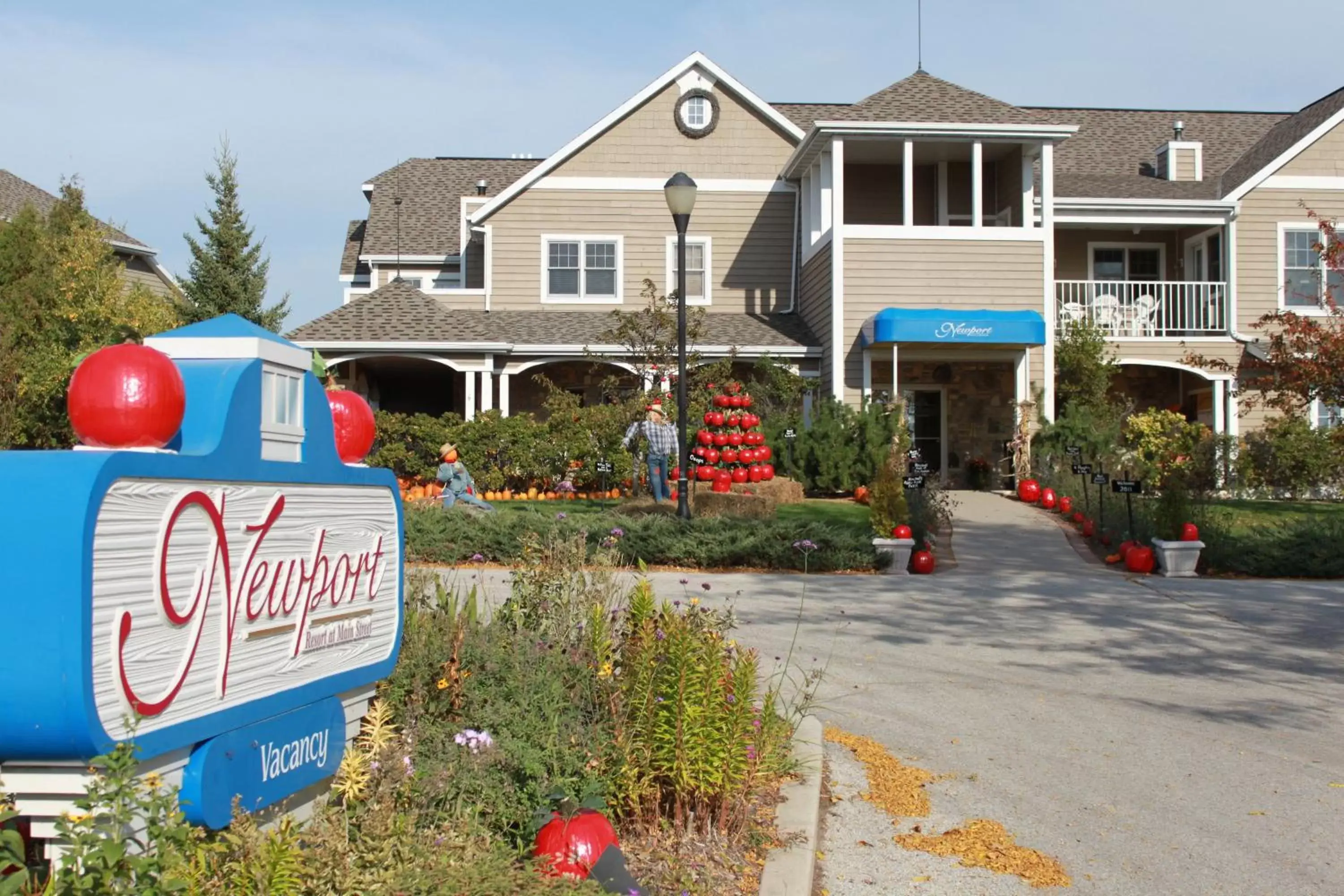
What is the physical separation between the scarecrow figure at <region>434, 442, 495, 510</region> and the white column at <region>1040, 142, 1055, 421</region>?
10482mm

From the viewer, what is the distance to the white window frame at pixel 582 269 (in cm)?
2567

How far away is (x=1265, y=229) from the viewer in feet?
81.5

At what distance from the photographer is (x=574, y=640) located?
578cm

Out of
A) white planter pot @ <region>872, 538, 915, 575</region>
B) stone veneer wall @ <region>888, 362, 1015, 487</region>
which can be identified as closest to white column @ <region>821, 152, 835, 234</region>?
stone veneer wall @ <region>888, 362, 1015, 487</region>

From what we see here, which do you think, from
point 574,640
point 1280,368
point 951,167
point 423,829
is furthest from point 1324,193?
point 423,829

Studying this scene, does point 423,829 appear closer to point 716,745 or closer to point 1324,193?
point 716,745

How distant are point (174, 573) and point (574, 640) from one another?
2821 mm

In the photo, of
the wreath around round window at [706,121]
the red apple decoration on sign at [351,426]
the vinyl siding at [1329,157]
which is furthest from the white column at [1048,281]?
the red apple decoration on sign at [351,426]

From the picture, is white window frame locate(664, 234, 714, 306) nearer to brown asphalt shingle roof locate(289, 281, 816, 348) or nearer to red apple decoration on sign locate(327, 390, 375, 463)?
brown asphalt shingle roof locate(289, 281, 816, 348)

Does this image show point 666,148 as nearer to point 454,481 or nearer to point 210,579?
point 454,481

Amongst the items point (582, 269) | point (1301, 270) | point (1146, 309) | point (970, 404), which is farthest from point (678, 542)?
point (1301, 270)

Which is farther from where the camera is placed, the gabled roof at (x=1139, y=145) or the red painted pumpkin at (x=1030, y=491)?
the gabled roof at (x=1139, y=145)

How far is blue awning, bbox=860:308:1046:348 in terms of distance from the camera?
21062 mm

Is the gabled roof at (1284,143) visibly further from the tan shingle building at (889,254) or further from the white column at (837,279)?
the white column at (837,279)
